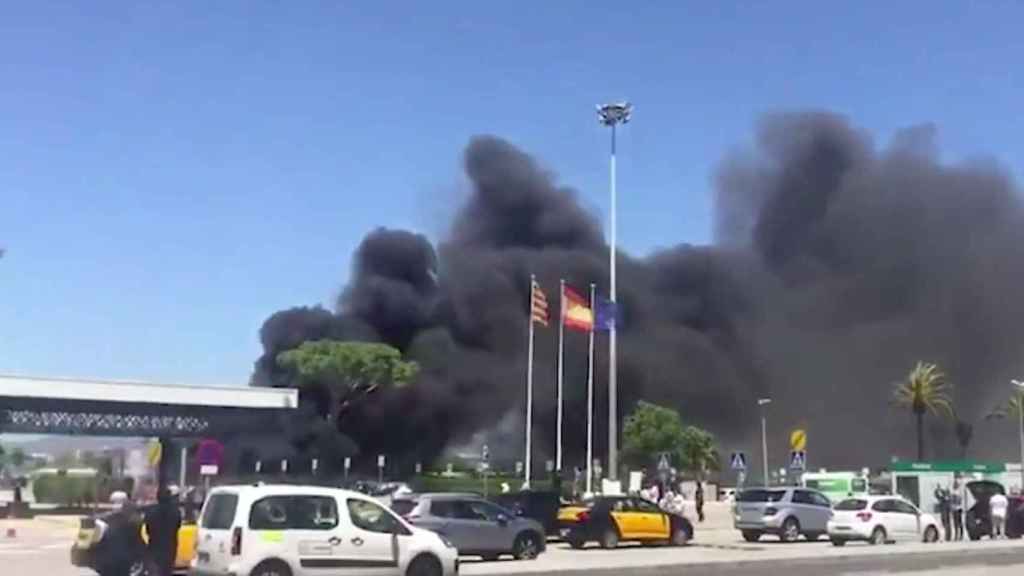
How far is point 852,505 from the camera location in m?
33.5

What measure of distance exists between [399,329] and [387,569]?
8341 centimetres

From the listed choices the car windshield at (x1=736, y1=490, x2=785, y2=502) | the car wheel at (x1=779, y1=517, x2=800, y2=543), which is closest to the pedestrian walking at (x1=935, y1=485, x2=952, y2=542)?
the car wheel at (x1=779, y1=517, x2=800, y2=543)

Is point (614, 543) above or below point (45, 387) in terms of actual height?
below

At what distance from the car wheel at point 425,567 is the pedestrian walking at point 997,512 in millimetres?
25032

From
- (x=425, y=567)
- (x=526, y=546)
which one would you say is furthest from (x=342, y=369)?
(x=425, y=567)

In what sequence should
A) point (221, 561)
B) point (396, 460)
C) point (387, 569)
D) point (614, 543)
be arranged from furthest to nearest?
1. point (396, 460)
2. point (614, 543)
3. point (387, 569)
4. point (221, 561)

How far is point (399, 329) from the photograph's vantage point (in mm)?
100250

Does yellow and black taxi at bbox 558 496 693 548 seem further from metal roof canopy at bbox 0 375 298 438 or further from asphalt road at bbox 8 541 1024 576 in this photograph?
metal roof canopy at bbox 0 375 298 438

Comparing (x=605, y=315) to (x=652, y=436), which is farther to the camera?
(x=652, y=436)

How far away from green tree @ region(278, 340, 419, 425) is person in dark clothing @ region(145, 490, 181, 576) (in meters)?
69.7

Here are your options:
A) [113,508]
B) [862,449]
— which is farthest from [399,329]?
[113,508]

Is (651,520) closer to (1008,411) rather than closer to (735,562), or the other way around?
(735,562)

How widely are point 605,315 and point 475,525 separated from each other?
20780mm

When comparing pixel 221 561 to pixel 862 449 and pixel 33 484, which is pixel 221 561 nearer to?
pixel 33 484
